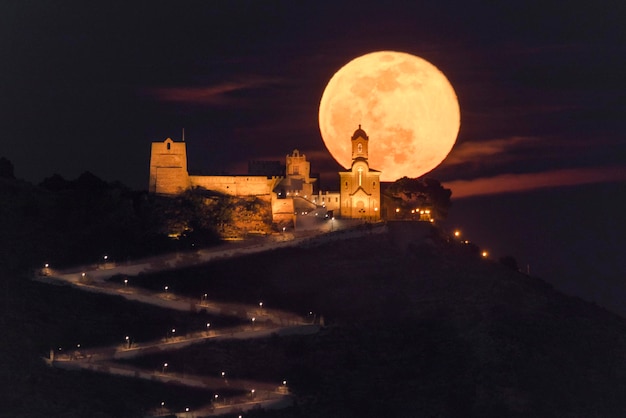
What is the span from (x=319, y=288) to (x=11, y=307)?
19494 mm

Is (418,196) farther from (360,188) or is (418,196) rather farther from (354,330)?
(354,330)

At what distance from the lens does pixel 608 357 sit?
470 ft

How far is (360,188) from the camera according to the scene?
162 meters

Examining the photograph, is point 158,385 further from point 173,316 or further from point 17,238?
point 17,238

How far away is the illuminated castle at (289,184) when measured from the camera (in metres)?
162

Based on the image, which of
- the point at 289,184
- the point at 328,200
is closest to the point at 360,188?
the point at 328,200

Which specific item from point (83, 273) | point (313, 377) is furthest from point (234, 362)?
point (83, 273)

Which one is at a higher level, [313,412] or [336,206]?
[336,206]

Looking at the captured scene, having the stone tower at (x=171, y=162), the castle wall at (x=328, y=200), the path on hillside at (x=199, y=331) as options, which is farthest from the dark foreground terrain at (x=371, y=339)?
the stone tower at (x=171, y=162)

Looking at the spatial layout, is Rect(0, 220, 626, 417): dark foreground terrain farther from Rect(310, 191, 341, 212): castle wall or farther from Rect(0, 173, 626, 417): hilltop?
Rect(310, 191, 341, 212): castle wall

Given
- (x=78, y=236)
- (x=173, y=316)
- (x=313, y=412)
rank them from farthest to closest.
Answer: (x=78, y=236), (x=173, y=316), (x=313, y=412)

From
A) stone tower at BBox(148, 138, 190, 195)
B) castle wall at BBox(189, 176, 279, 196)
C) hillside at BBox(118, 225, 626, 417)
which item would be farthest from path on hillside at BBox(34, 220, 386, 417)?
stone tower at BBox(148, 138, 190, 195)

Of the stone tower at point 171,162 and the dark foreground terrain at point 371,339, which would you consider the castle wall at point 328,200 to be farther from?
the stone tower at point 171,162

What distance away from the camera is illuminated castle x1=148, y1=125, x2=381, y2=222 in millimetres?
161625
